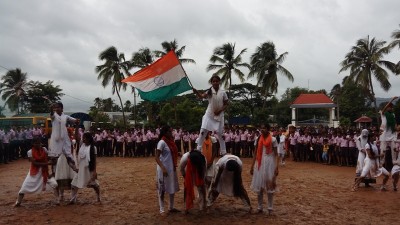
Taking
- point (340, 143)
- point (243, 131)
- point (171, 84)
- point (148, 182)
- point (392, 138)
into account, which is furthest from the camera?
point (243, 131)

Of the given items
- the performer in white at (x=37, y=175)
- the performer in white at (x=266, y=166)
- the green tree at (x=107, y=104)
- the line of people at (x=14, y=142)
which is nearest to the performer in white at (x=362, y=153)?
the performer in white at (x=266, y=166)

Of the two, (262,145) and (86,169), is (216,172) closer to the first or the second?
(262,145)

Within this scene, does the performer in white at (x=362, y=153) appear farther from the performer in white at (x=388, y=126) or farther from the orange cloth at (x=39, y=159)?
the orange cloth at (x=39, y=159)

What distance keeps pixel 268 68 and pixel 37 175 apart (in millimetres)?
31197

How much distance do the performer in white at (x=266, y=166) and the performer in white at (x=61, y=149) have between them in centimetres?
444

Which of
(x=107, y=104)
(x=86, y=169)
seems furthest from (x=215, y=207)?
(x=107, y=104)

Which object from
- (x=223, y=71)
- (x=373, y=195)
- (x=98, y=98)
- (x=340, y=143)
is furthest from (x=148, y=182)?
(x=98, y=98)

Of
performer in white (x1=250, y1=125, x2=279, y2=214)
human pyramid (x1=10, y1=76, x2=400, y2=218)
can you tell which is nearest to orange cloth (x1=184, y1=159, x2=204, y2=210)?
human pyramid (x1=10, y1=76, x2=400, y2=218)

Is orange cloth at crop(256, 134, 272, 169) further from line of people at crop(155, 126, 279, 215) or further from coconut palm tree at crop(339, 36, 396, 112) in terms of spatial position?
coconut palm tree at crop(339, 36, 396, 112)

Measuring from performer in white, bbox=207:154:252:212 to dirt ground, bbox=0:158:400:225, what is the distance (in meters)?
0.42

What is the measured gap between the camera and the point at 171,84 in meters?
9.15

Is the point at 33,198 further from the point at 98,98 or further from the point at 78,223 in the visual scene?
the point at 98,98

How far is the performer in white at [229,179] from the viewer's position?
8461 millimetres

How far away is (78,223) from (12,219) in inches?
59.8
